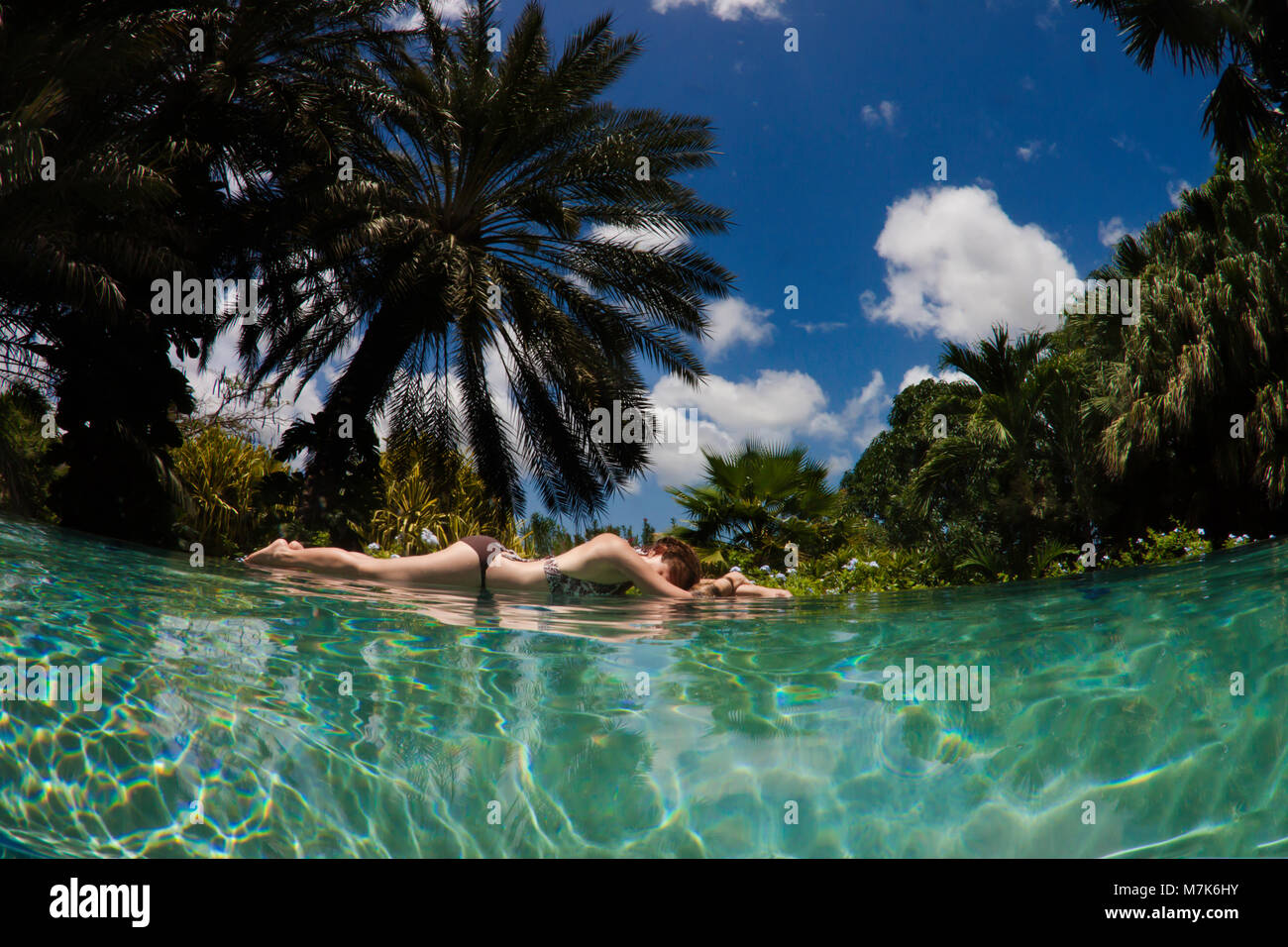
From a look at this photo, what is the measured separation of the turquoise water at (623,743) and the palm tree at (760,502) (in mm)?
8184

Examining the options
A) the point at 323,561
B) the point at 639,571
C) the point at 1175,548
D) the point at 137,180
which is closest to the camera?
the point at 639,571

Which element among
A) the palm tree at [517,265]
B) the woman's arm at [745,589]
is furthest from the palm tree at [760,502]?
the woman's arm at [745,589]

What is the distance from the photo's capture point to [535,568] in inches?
234

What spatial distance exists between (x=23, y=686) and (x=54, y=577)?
7.16 feet

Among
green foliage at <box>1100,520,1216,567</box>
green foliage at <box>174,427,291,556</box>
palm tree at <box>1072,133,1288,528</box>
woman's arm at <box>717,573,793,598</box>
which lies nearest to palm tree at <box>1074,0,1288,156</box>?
palm tree at <box>1072,133,1288,528</box>

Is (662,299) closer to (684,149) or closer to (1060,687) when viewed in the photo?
(684,149)

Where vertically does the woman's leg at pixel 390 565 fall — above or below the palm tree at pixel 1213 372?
below

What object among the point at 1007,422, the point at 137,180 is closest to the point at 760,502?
the point at 1007,422

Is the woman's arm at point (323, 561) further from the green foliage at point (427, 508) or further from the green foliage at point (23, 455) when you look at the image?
the green foliage at point (427, 508)

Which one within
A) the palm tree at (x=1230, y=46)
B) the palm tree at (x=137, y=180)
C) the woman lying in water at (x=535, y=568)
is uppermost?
the palm tree at (x=1230, y=46)

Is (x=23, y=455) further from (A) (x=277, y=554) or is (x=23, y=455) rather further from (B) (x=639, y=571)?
(B) (x=639, y=571)

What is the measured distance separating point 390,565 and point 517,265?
24.3ft

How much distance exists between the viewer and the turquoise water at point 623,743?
273 cm
